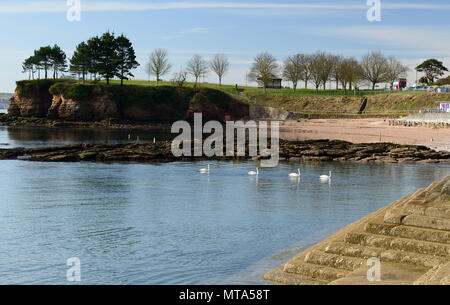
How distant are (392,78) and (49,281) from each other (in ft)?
486

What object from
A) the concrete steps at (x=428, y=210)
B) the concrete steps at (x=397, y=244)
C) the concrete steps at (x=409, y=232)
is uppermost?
the concrete steps at (x=428, y=210)

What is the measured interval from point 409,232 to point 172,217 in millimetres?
15151

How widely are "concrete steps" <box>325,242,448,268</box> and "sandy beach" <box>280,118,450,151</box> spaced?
54.6 m

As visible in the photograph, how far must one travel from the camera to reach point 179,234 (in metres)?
24.9

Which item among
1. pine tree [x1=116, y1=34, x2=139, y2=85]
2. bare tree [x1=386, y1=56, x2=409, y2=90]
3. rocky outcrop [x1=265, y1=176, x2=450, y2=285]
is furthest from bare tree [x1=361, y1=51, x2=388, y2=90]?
rocky outcrop [x1=265, y1=176, x2=450, y2=285]

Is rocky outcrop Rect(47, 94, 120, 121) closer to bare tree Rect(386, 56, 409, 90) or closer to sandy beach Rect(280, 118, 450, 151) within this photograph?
sandy beach Rect(280, 118, 450, 151)

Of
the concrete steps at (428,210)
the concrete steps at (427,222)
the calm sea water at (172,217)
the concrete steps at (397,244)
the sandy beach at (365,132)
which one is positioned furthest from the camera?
the sandy beach at (365,132)

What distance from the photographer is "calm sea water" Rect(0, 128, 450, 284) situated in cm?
1948

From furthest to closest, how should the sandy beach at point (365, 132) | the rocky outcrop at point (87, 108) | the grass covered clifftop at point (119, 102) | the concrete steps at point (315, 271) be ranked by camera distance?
the grass covered clifftop at point (119, 102)
the rocky outcrop at point (87, 108)
the sandy beach at point (365, 132)
the concrete steps at point (315, 271)

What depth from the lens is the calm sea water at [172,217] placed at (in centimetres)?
1948

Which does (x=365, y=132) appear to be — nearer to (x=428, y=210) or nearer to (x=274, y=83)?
(x=274, y=83)

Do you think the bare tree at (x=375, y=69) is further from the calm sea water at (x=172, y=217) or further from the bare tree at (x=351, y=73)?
the calm sea water at (x=172, y=217)

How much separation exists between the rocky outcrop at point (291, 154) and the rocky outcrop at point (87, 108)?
63.0 m

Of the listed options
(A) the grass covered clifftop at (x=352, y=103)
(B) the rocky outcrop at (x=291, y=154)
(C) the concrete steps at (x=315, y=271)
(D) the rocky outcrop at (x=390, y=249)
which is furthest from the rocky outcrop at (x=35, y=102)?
(C) the concrete steps at (x=315, y=271)
